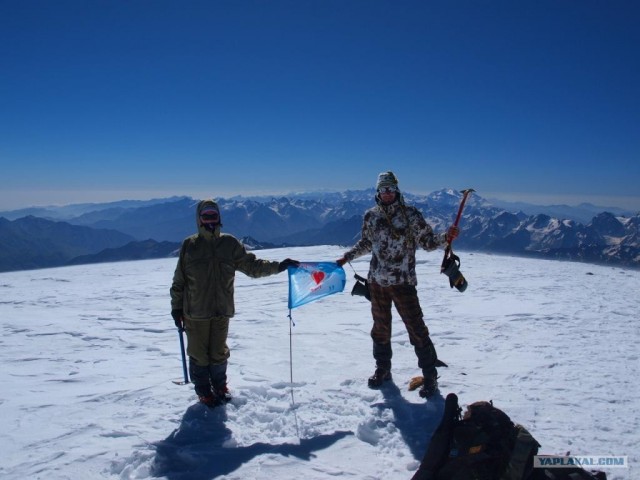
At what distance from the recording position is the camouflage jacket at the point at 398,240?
19.9 feet

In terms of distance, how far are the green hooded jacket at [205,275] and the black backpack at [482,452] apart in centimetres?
321

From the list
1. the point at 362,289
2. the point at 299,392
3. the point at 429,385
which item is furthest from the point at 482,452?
the point at 299,392

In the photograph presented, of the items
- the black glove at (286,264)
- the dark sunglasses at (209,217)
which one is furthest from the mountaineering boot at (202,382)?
the dark sunglasses at (209,217)

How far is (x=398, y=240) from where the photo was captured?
19.9ft

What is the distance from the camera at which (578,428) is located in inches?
201

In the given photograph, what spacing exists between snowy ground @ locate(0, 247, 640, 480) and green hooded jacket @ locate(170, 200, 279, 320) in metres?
1.52

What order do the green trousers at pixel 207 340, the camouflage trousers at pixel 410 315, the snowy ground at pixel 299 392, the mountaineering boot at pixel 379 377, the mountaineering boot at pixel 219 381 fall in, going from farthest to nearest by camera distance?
the mountaineering boot at pixel 379 377 → the camouflage trousers at pixel 410 315 → the mountaineering boot at pixel 219 381 → the green trousers at pixel 207 340 → the snowy ground at pixel 299 392

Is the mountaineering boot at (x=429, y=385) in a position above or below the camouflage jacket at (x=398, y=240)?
below

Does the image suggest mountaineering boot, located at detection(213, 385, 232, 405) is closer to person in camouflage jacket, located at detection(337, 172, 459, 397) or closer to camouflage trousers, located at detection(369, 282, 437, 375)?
camouflage trousers, located at detection(369, 282, 437, 375)

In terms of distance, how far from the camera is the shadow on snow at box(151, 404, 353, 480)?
4.44 metres

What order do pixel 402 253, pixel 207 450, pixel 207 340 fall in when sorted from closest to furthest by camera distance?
pixel 207 450
pixel 207 340
pixel 402 253

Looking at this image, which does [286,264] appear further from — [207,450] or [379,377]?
[207,450]

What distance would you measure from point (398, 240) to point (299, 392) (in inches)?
115

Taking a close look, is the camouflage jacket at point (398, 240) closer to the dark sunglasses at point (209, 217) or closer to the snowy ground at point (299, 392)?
the snowy ground at point (299, 392)
